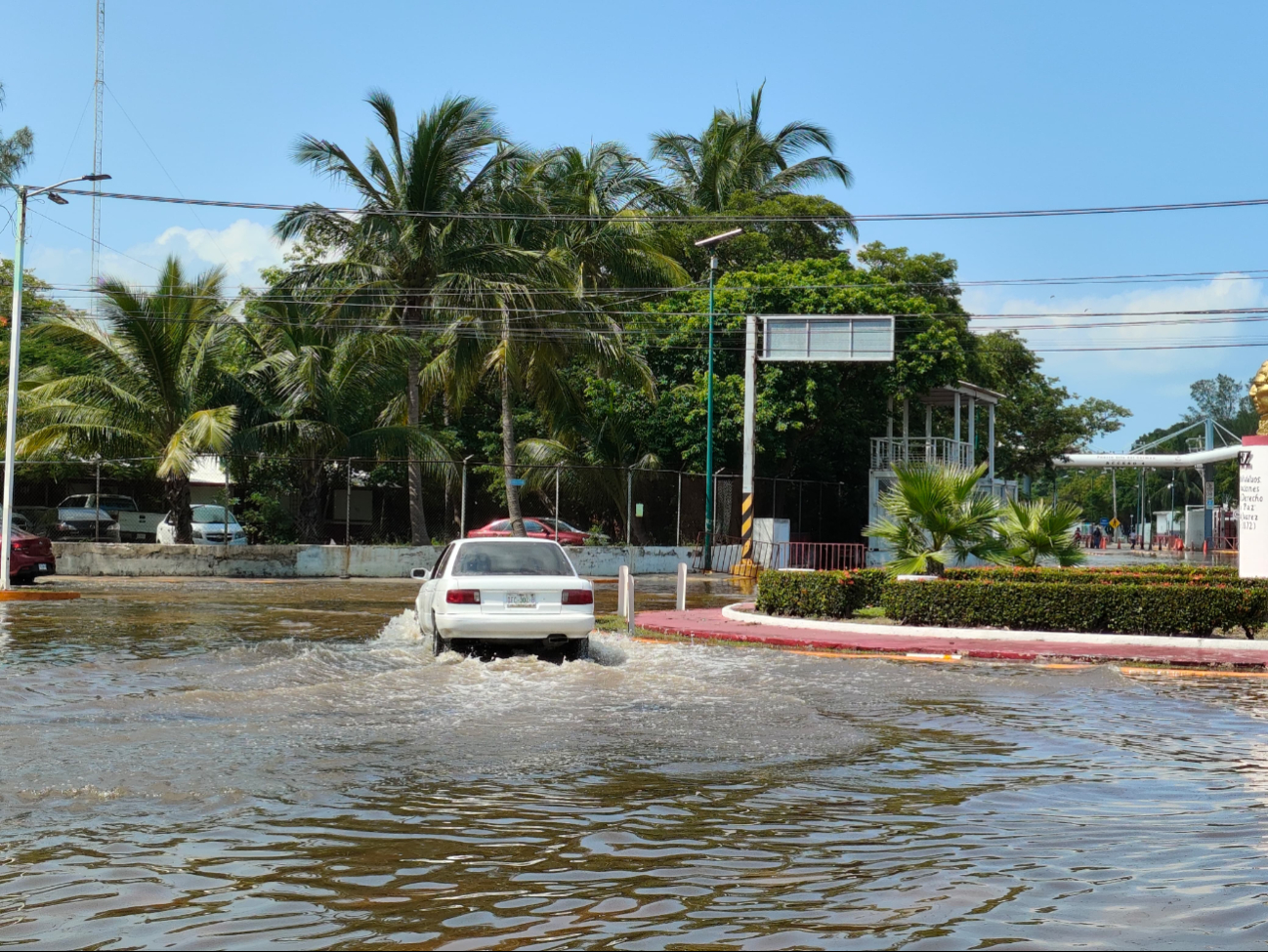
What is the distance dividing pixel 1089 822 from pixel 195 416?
2743 cm

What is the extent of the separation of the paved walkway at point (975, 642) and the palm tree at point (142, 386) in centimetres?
1673

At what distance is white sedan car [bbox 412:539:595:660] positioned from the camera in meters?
13.4

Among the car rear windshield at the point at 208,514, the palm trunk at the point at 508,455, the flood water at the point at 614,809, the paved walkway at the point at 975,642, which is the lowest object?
the flood water at the point at 614,809

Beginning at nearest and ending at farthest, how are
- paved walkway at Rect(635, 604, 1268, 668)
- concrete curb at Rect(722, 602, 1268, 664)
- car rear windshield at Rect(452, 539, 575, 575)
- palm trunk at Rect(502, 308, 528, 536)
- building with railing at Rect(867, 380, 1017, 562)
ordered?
car rear windshield at Rect(452, 539, 575, 575)
paved walkway at Rect(635, 604, 1268, 668)
concrete curb at Rect(722, 602, 1268, 664)
palm trunk at Rect(502, 308, 528, 536)
building with railing at Rect(867, 380, 1017, 562)

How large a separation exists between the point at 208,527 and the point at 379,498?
5.29 metres

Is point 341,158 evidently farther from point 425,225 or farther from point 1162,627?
point 1162,627

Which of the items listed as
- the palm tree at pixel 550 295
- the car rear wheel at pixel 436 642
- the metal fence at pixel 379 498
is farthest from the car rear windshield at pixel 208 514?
the car rear wheel at pixel 436 642

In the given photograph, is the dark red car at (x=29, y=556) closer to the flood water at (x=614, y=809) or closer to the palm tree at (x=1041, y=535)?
the flood water at (x=614, y=809)

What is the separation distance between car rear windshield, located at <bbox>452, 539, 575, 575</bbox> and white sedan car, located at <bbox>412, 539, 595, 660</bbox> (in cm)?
1

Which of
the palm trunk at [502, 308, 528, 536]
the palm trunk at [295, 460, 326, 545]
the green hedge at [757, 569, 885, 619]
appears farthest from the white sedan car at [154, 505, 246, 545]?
the green hedge at [757, 569, 885, 619]

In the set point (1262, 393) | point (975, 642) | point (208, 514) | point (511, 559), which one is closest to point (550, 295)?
point (208, 514)

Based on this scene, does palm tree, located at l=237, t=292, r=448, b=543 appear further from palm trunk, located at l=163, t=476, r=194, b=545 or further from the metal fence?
palm trunk, located at l=163, t=476, r=194, b=545

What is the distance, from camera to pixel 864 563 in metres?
35.7

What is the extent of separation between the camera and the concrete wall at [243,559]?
31953 mm
